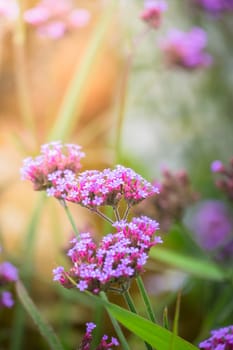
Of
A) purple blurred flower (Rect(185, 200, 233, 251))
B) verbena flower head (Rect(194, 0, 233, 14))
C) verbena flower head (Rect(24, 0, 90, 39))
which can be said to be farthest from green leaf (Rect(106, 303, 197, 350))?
verbena flower head (Rect(194, 0, 233, 14))

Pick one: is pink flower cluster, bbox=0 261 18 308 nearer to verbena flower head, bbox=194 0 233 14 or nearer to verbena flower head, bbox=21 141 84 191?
verbena flower head, bbox=21 141 84 191

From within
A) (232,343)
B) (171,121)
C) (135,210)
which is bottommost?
(232,343)

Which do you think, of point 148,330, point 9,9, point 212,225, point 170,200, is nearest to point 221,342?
point 148,330

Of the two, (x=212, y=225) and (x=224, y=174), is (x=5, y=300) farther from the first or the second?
(x=212, y=225)

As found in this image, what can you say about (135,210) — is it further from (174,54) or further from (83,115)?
(83,115)

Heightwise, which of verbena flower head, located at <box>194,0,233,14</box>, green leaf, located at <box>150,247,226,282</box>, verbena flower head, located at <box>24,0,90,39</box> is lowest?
green leaf, located at <box>150,247,226,282</box>

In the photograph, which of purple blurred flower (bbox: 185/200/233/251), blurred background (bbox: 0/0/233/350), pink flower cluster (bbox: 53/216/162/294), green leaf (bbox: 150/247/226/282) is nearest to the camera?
pink flower cluster (bbox: 53/216/162/294)

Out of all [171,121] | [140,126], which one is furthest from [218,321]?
[140,126]
